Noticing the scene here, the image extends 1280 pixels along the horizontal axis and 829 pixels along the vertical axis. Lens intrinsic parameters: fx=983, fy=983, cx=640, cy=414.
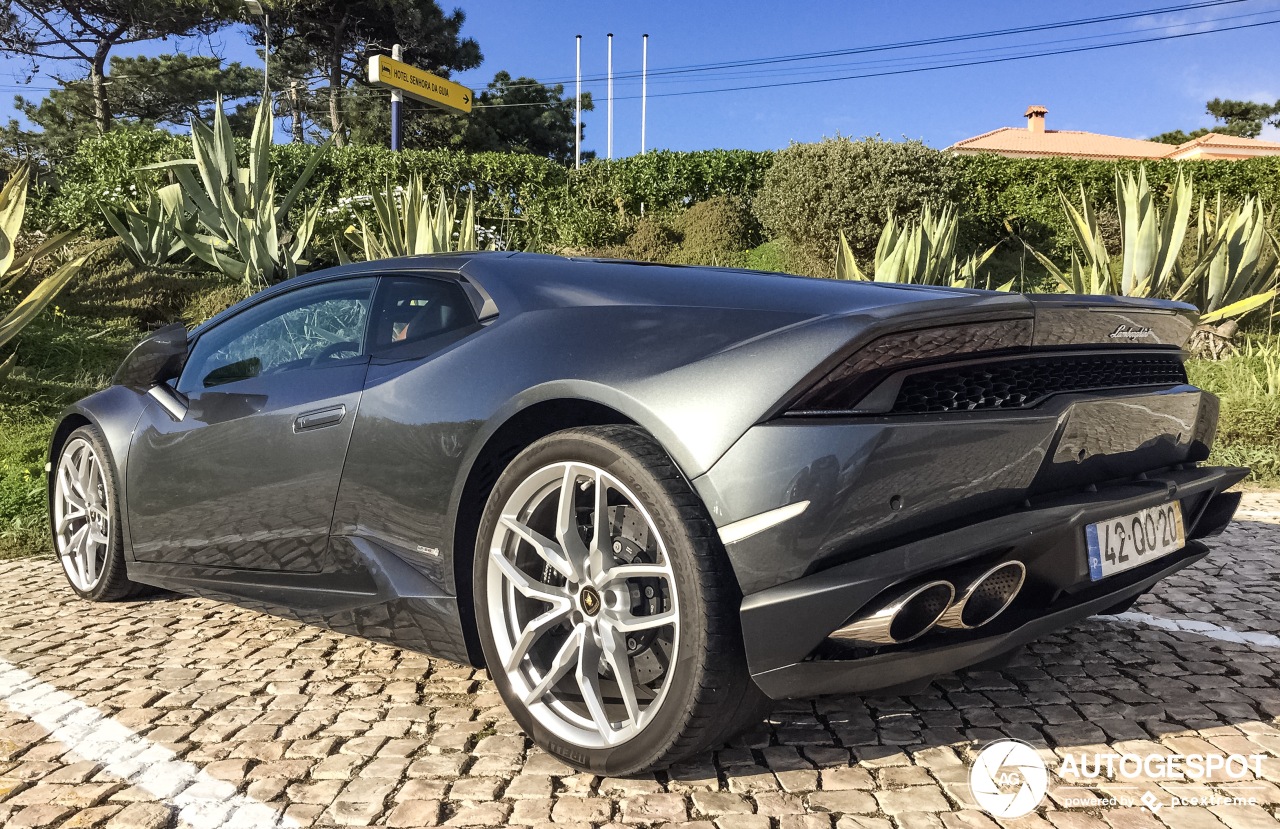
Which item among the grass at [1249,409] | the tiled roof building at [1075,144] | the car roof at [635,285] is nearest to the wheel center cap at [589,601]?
the car roof at [635,285]

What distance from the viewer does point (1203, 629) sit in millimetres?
3383

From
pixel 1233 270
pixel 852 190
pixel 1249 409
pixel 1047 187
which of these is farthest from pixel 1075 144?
pixel 1249 409

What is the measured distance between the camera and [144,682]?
9.96ft

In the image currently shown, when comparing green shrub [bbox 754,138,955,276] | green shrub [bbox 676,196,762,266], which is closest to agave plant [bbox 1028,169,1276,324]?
green shrub [bbox 754,138,955,276]

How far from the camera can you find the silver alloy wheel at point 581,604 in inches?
87.2

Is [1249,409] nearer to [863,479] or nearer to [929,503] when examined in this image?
[929,503]

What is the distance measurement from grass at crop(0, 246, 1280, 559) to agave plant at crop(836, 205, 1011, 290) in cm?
224

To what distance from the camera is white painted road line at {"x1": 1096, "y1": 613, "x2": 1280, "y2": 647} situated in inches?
128

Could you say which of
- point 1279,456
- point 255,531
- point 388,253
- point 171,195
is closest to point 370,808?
point 255,531

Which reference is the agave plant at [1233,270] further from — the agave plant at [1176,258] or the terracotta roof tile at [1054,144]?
the terracotta roof tile at [1054,144]

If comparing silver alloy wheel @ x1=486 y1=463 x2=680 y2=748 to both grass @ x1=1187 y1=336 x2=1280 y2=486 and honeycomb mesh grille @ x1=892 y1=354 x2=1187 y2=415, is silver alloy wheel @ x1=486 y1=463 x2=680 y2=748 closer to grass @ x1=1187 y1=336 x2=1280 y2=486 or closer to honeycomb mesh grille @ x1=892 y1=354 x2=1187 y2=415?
honeycomb mesh grille @ x1=892 y1=354 x2=1187 y2=415

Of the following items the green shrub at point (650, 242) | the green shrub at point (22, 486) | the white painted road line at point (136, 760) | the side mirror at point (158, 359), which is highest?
the green shrub at point (650, 242)

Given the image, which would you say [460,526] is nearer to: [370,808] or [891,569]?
[370,808]

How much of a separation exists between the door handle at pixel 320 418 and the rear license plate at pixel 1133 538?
1.97m
